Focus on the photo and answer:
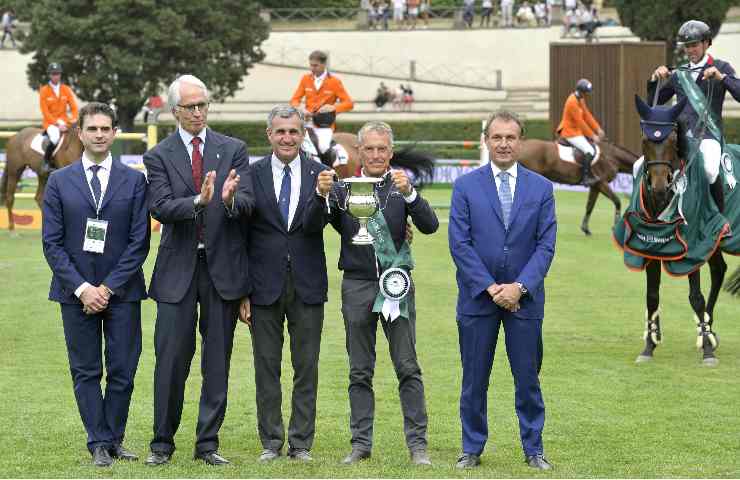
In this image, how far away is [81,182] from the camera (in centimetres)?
671

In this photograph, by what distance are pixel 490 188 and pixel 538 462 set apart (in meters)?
1.35

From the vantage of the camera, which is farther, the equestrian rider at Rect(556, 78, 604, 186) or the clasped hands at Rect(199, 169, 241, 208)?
Answer: the equestrian rider at Rect(556, 78, 604, 186)

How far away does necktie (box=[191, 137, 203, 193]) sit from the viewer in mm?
6723

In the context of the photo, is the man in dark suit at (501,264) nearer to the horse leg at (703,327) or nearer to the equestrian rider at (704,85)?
the equestrian rider at (704,85)

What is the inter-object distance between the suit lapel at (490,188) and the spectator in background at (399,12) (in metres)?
50.9

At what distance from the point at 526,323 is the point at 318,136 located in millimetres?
12175

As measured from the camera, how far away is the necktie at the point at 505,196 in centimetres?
662

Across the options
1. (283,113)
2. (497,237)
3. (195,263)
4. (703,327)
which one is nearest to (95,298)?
(195,263)

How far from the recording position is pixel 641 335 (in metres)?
11.5

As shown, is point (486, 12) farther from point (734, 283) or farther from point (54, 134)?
point (734, 283)

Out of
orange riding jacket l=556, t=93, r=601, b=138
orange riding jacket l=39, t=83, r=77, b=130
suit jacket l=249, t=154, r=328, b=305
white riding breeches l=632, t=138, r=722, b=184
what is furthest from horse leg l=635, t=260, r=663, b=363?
orange riding jacket l=39, t=83, r=77, b=130

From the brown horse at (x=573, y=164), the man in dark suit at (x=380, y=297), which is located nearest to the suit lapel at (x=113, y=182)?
the man in dark suit at (x=380, y=297)

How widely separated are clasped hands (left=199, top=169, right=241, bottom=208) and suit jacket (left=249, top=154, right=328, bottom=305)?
0.98 feet

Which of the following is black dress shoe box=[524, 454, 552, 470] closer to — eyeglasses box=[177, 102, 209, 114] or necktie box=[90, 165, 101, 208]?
eyeglasses box=[177, 102, 209, 114]
